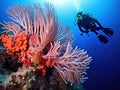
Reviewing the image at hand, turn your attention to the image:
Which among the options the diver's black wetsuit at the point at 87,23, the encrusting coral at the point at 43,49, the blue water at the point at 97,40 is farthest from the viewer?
the blue water at the point at 97,40

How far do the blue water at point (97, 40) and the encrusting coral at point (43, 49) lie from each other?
2.71 metres

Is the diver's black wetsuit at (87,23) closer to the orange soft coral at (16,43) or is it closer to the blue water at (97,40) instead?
the blue water at (97,40)

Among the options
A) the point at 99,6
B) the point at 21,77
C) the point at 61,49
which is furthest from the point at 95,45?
the point at 21,77

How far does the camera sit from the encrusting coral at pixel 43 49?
220 centimetres

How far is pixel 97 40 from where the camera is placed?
728 centimetres

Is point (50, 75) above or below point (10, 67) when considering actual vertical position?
below

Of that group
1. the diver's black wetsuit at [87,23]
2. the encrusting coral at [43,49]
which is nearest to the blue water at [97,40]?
the diver's black wetsuit at [87,23]

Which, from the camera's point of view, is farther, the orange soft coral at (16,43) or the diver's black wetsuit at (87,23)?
the diver's black wetsuit at (87,23)

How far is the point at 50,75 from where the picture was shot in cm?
234

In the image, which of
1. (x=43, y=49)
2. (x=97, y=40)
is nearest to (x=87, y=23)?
(x=43, y=49)

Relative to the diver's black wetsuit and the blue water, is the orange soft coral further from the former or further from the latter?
the blue water

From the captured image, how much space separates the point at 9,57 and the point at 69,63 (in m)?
0.77

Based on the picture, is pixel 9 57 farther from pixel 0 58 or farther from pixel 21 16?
pixel 21 16

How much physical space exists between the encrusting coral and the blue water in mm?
2710
